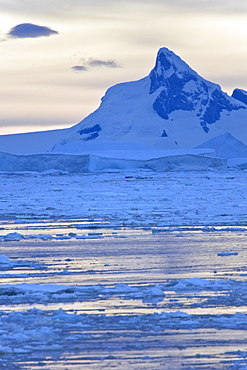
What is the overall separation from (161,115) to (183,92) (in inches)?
738

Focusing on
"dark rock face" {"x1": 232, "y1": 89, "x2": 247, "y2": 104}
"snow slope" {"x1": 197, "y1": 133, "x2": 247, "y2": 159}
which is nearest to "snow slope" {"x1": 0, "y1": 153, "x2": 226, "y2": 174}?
"snow slope" {"x1": 197, "y1": 133, "x2": 247, "y2": 159}

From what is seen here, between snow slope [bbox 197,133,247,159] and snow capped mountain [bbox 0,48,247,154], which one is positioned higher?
snow slope [bbox 197,133,247,159]

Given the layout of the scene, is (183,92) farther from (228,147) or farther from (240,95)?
(228,147)

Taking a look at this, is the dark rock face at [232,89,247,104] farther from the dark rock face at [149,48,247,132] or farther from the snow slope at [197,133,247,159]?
the snow slope at [197,133,247,159]

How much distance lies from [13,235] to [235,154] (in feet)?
206

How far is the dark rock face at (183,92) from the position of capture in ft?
552

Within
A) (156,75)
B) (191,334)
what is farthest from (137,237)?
(156,75)

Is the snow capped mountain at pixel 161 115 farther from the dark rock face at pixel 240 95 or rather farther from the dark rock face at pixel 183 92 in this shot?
the dark rock face at pixel 240 95

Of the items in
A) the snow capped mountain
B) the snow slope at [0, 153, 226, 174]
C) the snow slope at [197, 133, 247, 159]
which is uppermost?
the snow slope at [0, 153, 226, 174]

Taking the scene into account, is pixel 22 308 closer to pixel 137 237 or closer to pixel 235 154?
pixel 137 237

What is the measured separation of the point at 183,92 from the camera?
17900 centimetres

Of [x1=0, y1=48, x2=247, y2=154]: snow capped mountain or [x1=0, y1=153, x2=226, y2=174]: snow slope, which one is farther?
[x1=0, y1=48, x2=247, y2=154]: snow capped mountain

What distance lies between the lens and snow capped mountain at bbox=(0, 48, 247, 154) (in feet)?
435

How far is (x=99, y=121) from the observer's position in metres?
150
